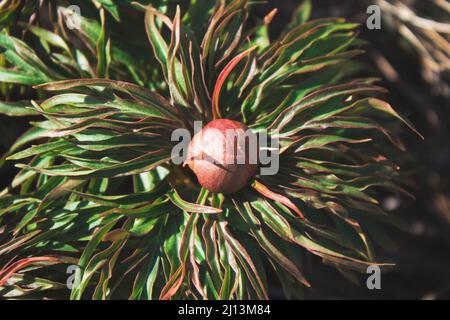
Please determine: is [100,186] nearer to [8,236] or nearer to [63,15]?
[8,236]

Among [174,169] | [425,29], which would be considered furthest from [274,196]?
[425,29]

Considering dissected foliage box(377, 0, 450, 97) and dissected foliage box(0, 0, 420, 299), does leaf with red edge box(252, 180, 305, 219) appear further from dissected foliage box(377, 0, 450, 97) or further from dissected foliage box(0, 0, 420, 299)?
dissected foliage box(377, 0, 450, 97)

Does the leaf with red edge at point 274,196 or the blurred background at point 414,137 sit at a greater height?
the blurred background at point 414,137

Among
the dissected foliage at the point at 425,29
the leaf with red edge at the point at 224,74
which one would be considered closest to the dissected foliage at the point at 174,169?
the leaf with red edge at the point at 224,74

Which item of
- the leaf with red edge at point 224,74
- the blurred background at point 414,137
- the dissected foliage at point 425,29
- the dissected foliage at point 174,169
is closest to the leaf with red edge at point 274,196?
the dissected foliage at point 174,169

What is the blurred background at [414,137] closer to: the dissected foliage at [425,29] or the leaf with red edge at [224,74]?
the dissected foliage at [425,29]

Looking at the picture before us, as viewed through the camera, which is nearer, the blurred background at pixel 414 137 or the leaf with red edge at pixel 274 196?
the leaf with red edge at pixel 274 196

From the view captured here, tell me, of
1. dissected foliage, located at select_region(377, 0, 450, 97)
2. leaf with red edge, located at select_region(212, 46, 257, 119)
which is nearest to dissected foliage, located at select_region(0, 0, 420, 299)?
leaf with red edge, located at select_region(212, 46, 257, 119)

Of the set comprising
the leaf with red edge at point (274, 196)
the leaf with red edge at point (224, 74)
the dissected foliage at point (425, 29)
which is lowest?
the leaf with red edge at point (274, 196)
